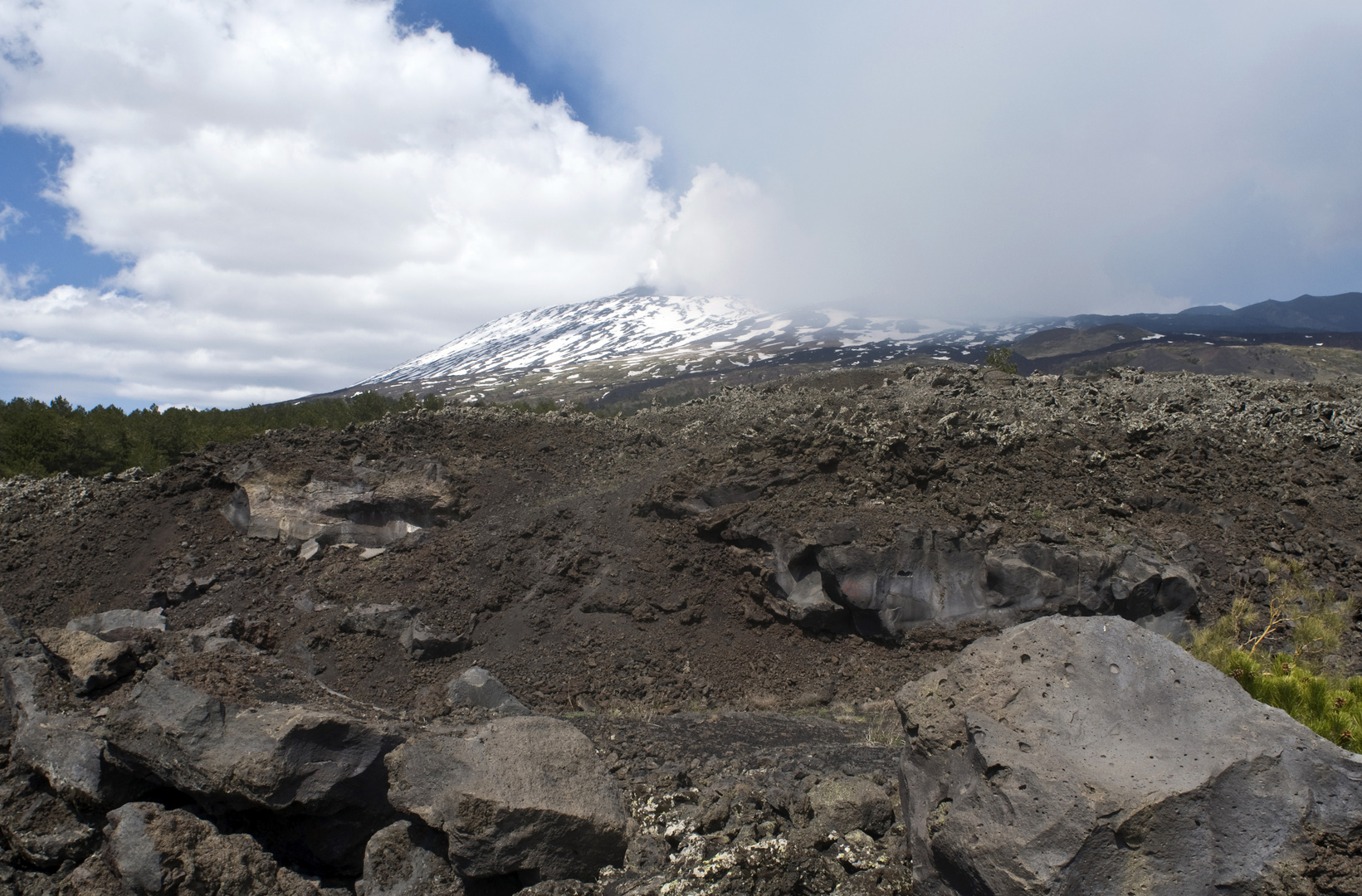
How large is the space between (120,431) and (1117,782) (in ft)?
108

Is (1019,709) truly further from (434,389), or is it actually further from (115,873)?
(434,389)

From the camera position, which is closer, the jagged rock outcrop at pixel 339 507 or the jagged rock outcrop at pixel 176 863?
the jagged rock outcrop at pixel 176 863

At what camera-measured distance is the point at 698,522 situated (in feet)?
44.7

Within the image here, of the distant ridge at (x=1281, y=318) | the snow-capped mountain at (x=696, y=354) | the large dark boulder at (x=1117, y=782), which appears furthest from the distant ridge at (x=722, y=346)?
the large dark boulder at (x=1117, y=782)

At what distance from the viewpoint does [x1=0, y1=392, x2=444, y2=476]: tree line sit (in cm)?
2423

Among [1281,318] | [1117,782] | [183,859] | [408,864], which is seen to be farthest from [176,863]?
[1281,318]

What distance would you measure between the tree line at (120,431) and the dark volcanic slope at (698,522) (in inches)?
209

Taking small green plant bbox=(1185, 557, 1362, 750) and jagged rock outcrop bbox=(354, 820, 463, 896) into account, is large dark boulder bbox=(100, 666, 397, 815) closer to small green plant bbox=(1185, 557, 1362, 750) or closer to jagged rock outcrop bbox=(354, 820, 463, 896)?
jagged rock outcrop bbox=(354, 820, 463, 896)

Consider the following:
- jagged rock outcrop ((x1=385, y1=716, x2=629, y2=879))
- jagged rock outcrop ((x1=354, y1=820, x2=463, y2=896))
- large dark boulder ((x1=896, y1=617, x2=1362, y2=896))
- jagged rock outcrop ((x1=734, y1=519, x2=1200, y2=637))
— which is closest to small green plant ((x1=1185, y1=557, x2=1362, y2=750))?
jagged rock outcrop ((x1=734, y1=519, x2=1200, y2=637))

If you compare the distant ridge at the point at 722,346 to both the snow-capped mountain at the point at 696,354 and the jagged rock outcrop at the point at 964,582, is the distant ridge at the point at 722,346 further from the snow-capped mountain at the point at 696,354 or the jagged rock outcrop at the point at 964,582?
the jagged rock outcrop at the point at 964,582

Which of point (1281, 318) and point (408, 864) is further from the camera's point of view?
point (1281, 318)

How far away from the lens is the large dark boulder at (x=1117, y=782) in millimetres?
3822

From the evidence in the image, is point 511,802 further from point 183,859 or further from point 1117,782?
point 1117,782

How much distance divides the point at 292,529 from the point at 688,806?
45.3 ft
